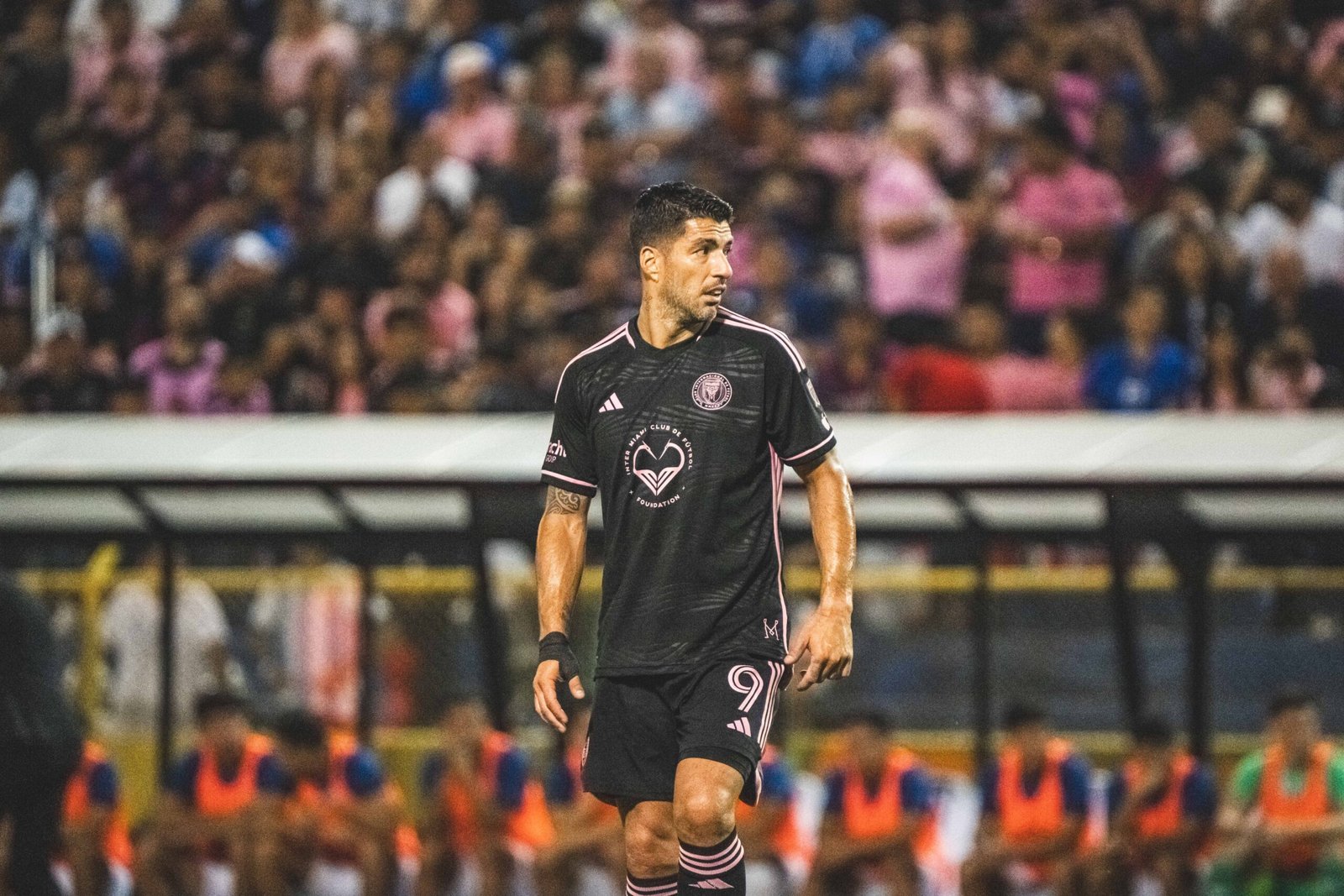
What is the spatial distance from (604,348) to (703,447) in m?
0.40

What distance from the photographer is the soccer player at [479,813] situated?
30.5 ft

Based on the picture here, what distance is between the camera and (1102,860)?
880 cm

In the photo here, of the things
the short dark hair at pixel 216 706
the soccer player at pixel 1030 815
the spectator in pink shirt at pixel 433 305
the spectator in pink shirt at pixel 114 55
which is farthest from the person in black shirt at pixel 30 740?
the spectator in pink shirt at pixel 114 55

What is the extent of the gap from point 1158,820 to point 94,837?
4.81 m

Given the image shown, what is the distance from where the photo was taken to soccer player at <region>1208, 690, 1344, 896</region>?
27.6 feet

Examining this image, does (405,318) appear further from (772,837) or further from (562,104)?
(772,837)

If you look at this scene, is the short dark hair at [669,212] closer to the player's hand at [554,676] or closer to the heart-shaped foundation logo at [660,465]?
the heart-shaped foundation logo at [660,465]

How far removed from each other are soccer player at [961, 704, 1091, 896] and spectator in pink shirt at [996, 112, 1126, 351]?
9.90 ft

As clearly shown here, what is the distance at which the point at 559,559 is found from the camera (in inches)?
204

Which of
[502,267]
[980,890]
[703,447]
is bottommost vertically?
[980,890]

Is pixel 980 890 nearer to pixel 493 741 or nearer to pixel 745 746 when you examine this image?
pixel 493 741

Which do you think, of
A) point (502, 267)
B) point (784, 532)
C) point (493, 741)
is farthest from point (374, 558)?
point (502, 267)

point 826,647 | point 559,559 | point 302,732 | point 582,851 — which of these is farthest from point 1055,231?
point 826,647

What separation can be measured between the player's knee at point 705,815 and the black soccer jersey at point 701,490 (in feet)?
1.14
